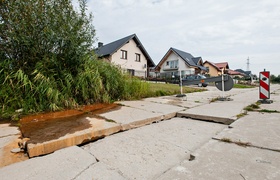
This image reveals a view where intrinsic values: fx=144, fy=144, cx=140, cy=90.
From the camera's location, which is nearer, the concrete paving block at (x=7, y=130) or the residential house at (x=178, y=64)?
the concrete paving block at (x=7, y=130)

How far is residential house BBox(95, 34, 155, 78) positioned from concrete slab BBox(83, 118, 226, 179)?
17.4 meters

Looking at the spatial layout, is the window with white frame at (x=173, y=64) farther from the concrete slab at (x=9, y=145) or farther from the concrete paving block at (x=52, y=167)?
the concrete paving block at (x=52, y=167)

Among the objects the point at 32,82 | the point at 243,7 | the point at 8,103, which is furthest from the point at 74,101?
the point at 243,7

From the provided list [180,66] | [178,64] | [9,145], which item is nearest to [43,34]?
[9,145]

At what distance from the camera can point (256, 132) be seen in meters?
1.91

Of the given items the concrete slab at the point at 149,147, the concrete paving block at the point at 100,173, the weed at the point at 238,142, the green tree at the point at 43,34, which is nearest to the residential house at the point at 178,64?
the green tree at the point at 43,34

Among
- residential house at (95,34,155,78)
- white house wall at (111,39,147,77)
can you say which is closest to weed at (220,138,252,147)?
residential house at (95,34,155,78)

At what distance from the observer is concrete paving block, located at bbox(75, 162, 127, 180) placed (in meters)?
1.08

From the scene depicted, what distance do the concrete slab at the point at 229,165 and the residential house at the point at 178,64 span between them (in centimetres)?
2494

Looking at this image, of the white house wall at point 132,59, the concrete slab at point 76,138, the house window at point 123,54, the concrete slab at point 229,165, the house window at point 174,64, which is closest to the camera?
the concrete slab at point 229,165

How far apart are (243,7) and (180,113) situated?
6707 mm

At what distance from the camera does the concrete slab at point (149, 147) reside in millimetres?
1249

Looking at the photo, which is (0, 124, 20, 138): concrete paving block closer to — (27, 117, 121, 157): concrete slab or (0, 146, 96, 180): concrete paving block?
(27, 117, 121, 157): concrete slab

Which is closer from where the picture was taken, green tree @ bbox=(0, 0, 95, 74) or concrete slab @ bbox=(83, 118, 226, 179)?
concrete slab @ bbox=(83, 118, 226, 179)
